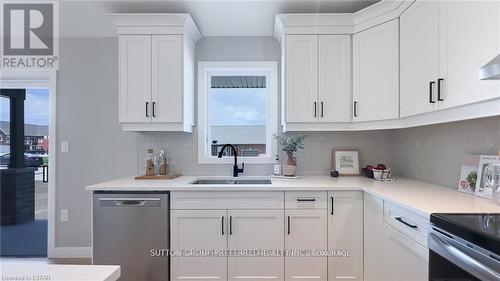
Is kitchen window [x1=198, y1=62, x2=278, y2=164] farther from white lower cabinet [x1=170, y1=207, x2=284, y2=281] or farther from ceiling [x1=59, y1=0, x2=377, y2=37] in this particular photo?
white lower cabinet [x1=170, y1=207, x2=284, y2=281]

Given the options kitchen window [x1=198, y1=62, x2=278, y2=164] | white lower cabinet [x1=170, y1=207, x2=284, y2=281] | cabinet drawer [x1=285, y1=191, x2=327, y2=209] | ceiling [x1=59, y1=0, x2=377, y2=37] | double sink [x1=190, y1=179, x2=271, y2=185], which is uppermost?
ceiling [x1=59, y1=0, x2=377, y2=37]

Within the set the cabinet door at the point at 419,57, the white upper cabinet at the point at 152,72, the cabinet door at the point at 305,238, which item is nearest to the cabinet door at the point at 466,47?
the cabinet door at the point at 419,57

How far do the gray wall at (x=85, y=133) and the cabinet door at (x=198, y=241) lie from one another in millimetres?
1140

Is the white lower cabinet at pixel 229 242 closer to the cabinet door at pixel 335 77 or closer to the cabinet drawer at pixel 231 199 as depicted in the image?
the cabinet drawer at pixel 231 199

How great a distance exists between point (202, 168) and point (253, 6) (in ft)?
5.41

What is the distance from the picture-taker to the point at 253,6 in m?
2.47

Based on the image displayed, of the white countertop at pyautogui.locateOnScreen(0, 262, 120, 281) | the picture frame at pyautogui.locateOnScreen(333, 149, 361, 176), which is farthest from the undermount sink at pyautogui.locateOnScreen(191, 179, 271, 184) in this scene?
the white countertop at pyautogui.locateOnScreen(0, 262, 120, 281)

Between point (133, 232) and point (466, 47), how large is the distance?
8.16 ft

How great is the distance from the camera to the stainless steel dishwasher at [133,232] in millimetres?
2209

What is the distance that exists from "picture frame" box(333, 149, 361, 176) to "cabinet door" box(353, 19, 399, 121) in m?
0.50

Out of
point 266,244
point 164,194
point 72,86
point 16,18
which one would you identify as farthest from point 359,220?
point 16,18

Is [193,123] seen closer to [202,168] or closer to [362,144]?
[202,168]

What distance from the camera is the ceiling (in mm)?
2469

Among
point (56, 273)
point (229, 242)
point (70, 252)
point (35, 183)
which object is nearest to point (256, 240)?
point (229, 242)
